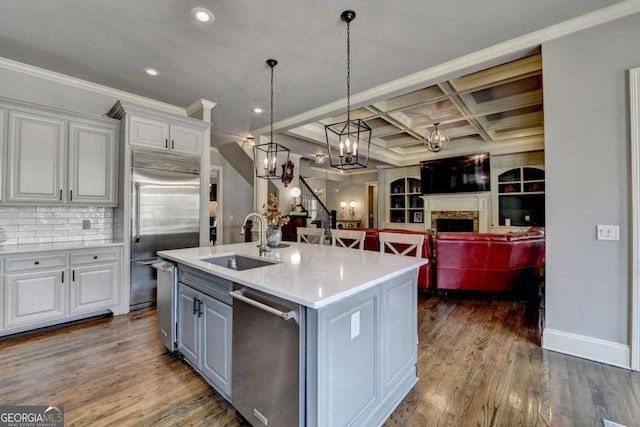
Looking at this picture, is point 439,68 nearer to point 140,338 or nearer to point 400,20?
point 400,20

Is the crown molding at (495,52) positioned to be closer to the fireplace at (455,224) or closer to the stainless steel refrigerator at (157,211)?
the stainless steel refrigerator at (157,211)

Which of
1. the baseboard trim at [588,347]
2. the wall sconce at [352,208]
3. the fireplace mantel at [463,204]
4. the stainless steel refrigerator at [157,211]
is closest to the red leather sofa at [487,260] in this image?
the baseboard trim at [588,347]

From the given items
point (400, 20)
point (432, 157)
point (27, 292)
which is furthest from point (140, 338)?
point (432, 157)

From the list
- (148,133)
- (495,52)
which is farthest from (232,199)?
(495,52)

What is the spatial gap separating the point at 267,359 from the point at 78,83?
4.12m

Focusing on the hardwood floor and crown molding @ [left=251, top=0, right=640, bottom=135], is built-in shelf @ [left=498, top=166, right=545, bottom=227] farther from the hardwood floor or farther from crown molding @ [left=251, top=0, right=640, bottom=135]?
crown molding @ [left=251, top=0, right=640, bottom=135]

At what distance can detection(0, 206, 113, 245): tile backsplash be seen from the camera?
316 cm

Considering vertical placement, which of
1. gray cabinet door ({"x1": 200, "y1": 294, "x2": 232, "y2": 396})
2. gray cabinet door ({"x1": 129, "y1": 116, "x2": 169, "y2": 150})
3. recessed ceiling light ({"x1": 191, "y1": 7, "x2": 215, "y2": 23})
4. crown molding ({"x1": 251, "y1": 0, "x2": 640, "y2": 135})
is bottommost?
gray cabinet door ({"x1": 200, "y1": 294, "x2": 232, "y2": 396})

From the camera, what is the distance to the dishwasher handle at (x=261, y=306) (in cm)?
132

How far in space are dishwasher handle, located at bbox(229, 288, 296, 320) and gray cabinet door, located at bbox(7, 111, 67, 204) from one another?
2969 millimetres

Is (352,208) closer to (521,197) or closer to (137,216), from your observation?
(521,197)

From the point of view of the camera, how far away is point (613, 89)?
2295mm

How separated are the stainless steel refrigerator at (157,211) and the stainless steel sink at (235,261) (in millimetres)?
1609

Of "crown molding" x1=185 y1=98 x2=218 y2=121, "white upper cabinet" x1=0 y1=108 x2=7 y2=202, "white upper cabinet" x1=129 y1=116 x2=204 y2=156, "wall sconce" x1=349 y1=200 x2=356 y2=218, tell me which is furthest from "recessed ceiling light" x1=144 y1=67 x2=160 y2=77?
"wall sconce" x1=349 y1=200 x2=356 y2=218
